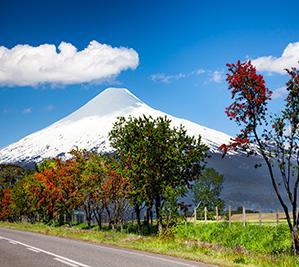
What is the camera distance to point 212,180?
264 ft

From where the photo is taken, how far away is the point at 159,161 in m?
43.9

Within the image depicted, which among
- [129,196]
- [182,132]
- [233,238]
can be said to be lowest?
[233,238]

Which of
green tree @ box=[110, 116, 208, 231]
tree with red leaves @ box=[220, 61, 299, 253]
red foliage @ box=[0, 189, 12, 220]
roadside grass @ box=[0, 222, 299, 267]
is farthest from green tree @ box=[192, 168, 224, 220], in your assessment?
tree with red leaves @ box=[220, 61, 299, 253]

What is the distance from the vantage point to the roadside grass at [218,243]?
15.2 m

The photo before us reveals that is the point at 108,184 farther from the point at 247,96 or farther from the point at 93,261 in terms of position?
the point at 93,261

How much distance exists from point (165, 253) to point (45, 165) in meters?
55.3

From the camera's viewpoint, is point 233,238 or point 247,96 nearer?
point 247,96

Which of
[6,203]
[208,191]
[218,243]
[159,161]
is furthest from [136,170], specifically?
[6,203]

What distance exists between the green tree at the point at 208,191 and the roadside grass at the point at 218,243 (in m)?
37.0

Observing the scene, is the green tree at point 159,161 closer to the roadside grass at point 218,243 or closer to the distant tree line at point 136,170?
the distant tree line at point 136,170

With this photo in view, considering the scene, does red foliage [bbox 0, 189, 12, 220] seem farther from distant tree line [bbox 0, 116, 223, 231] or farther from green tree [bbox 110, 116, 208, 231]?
green tree [bbox 110, 116, 208, 231]

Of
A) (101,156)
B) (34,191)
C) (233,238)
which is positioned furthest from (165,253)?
(34,191)

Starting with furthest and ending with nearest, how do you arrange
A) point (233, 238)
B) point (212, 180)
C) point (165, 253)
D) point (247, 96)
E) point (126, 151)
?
point (212, 180)
point (126, 151)
point (233, 238)
point (247, 96)
point (165, 253)

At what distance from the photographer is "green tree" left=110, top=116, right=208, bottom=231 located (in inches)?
1714
